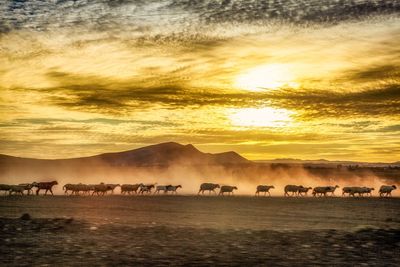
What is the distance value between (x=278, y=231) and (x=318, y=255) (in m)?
6.45

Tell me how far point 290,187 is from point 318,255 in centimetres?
5739

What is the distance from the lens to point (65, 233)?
19.3m

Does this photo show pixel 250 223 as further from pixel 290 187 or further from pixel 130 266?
pixel 290 187

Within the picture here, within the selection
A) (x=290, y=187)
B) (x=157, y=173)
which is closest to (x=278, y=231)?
(x=290, y=187)

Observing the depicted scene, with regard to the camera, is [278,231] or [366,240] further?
[278,231]

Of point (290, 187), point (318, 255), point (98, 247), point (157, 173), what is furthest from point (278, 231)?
point (157, 173)

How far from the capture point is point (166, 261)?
13.3 meters

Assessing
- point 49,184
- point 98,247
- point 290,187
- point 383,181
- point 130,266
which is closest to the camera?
point 130,266

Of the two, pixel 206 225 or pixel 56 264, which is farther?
pixel 206 225

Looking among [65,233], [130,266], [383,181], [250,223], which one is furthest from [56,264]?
[383,181]

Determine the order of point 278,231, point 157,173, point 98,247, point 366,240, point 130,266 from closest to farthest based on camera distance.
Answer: point 130,266 < point 98,247 < point 366,240 < point 278,231 < point 157,173

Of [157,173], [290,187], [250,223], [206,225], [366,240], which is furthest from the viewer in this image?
[157,173]

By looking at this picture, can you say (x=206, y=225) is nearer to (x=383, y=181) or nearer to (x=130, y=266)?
(x=130, y=266)

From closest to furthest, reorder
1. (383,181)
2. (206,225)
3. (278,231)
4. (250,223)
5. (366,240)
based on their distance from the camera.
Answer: (366,240) < (278,231) < (206,225) < (250,223) < (383,181)
